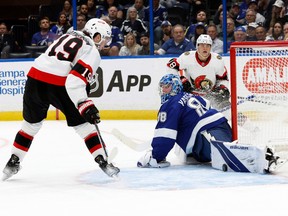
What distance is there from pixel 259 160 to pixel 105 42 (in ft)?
4.06

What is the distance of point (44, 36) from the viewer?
10156 millimetres

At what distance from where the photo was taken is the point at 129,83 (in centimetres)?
947

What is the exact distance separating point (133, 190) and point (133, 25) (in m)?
5.51

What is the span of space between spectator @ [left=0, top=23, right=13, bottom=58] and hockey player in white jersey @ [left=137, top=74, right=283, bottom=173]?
501cm

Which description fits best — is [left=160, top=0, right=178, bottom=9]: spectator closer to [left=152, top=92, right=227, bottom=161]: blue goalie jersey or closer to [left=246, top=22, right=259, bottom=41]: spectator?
[left=246, top=22, right=259, bottom=41]: spectator

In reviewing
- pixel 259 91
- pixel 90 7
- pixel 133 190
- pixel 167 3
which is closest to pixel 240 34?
pixel 167 3

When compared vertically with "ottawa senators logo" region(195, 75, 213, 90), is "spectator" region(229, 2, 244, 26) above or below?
above

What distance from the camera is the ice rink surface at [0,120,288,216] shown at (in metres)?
3.85

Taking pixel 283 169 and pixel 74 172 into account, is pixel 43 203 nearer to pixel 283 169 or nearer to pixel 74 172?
pixel 74 172

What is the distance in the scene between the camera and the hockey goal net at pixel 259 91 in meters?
5.41

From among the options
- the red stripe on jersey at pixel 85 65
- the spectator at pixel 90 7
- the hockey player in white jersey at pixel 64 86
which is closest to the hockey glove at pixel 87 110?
the hockey player in white jersey at pixel 64 86

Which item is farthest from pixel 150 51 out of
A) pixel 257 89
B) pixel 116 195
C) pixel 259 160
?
pixel 116 195

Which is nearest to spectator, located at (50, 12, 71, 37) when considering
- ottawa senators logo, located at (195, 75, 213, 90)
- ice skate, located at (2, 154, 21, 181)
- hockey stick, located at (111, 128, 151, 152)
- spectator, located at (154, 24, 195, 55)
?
spectator, located at (154, 24, 195, 55)

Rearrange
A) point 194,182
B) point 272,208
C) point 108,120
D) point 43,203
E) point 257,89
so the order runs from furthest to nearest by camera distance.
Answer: point 108,120 < point 257,89 < point 194,182 < point 43,203 < point 272,208
